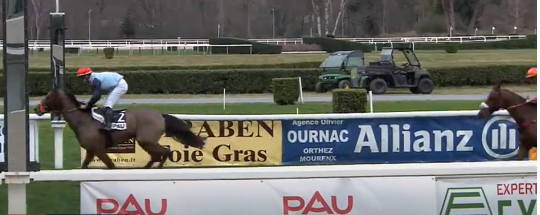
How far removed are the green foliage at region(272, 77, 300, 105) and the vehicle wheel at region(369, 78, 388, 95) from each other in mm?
4153

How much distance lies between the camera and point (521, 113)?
882 cm

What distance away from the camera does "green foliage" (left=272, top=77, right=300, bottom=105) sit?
67.2 ft

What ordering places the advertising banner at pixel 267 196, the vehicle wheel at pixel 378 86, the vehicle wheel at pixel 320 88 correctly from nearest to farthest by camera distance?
the advertising banner at pixel 267 196, the vehicle wheel at pixel 378 86, the vehicle wheel at pixel 320 88

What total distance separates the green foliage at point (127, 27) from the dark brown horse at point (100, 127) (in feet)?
158

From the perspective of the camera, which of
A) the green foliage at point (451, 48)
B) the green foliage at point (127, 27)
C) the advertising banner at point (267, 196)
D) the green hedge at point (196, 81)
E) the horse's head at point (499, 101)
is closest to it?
the advertising banner at point (267, 196)

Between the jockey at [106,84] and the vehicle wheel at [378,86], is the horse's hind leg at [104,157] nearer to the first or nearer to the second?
the jockey at [106,84]

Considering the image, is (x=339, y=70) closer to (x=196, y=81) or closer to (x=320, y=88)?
(x=320, y=88)

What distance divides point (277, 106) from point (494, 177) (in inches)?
609

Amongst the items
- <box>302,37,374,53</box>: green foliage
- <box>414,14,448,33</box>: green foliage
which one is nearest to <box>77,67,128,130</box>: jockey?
<box>302,37,374,53</box>: green foliage

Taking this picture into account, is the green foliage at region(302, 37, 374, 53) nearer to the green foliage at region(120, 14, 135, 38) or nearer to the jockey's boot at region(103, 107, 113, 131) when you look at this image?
the green foliage at region(120, 14, 135, 38)

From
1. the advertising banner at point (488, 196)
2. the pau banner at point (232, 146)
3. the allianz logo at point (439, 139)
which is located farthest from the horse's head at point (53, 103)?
the advertising banner at point (488, 196)

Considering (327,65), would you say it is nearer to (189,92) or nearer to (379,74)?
(379,74)

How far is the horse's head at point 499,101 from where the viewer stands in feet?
29.5

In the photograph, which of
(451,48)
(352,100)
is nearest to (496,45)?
(451,48)
